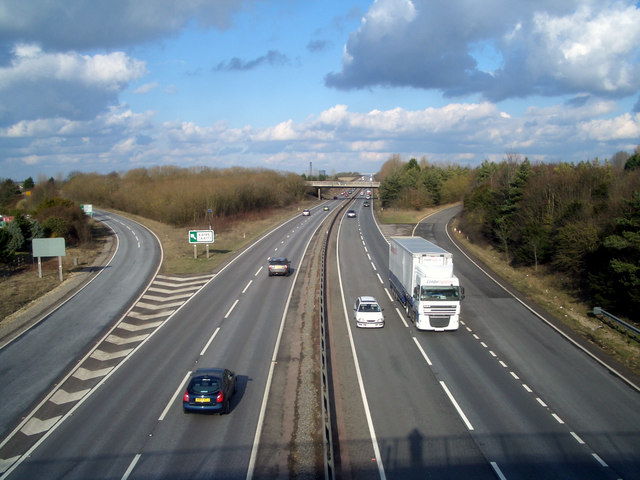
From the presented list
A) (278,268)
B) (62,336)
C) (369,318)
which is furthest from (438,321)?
(62,336)

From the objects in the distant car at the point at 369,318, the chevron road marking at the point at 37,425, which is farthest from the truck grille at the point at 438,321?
the chevron road marking at the point at 37,425

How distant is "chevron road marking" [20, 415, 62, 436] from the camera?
16.4 meters

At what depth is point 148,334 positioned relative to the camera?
26.8m

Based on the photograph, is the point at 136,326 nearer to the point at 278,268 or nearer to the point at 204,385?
the point at 204,385

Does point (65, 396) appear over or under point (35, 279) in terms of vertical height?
under

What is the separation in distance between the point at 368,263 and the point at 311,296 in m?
13.9

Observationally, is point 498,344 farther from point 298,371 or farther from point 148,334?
point 148,334

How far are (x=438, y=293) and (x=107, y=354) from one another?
664 inches

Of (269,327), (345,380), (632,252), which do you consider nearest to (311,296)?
(269,327)

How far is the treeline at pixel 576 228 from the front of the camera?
93.9ft

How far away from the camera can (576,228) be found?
36.7 metres

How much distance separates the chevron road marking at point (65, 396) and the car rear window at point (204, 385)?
5644mm

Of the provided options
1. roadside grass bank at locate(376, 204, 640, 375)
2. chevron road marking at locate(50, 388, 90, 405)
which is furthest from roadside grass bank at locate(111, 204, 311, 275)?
roadside grass bank at locate(376, 204, 640, 375)

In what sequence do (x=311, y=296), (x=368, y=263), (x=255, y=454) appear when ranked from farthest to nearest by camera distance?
(x=368, y=263) → (x=311, y=296) → (x=255, y=454)
